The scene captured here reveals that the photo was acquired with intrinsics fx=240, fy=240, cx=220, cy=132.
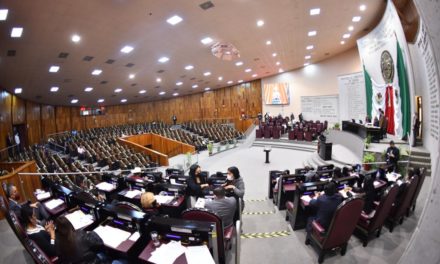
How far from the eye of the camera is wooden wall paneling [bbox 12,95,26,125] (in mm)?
12501

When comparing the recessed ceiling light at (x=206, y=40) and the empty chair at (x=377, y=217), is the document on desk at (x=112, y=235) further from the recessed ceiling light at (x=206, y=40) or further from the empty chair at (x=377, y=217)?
the recessed ceiling light at (x=206, y=40)

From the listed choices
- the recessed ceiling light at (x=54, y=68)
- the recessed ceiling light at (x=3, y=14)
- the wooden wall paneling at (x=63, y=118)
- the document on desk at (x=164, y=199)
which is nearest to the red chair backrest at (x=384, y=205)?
the document on desk at (x=164, y=199)

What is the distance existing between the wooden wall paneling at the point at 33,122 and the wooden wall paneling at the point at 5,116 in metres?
2.11

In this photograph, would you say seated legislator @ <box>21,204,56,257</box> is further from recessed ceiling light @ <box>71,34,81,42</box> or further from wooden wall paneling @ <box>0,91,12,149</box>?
wooden wall paneling @ <box>0,91,12,149</box>

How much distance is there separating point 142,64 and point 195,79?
22.2ft

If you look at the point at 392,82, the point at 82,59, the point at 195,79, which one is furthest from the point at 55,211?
the point at 195,79

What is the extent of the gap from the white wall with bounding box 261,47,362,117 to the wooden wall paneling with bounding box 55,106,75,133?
1665cm

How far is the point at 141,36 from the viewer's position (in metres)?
8.39

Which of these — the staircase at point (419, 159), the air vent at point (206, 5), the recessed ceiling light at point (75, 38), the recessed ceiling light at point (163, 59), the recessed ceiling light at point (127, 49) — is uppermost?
the air vent at point (206, 5)

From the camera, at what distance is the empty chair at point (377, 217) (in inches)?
147

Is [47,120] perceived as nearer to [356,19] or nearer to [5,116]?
[5,116]

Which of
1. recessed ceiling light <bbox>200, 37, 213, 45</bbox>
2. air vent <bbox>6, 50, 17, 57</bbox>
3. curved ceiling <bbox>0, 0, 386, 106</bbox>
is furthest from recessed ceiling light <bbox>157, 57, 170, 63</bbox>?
air vent <bbox>6, 50, 17, 57</bbox>

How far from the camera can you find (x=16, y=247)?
392cm

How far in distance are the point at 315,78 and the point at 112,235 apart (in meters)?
20.0
